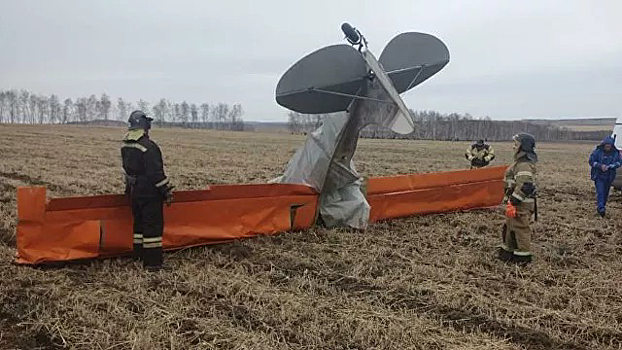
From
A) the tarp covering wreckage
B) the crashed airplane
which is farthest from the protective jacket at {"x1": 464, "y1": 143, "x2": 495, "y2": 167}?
the crashed airplane

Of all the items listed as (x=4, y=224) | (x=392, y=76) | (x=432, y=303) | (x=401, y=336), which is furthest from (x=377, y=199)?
(x=4, y=224)

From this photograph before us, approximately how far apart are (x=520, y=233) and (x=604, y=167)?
4.38 meters

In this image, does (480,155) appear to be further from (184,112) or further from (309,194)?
(184,112)

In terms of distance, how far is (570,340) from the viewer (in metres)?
4.25

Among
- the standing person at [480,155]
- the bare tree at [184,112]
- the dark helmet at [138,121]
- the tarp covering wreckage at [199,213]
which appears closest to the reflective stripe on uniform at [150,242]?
the tarp covering wreckage at [199,213]

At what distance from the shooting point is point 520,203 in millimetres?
6406

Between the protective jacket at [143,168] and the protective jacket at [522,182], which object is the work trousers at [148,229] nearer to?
the protective jacket at [143,168]

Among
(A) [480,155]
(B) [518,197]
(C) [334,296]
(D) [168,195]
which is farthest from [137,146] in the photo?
(A) [480,155]

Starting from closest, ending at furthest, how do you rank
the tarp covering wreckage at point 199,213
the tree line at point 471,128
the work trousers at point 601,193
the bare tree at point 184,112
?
the tarp covering wreckage at point 199,213 → the work trousers at point 601,193 → the tree line at point 471,128 → the bare tree at point 184,112

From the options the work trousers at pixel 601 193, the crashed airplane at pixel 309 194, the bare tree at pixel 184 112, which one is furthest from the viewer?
the bare tree at pixel 184 112

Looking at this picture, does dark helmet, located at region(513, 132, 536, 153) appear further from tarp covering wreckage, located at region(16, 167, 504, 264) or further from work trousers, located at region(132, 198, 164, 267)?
work trousers, located at region(132, 198, 164, 267)

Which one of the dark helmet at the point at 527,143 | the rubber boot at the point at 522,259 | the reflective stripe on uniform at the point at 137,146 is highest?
the dark helmet at the point at 527,143

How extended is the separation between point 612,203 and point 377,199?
18.6 feet

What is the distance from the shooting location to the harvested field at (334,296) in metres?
4.20
